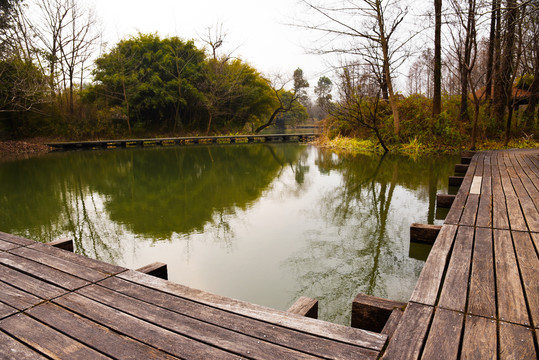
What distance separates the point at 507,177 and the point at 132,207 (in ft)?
17.8

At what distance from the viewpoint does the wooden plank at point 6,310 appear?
151cm

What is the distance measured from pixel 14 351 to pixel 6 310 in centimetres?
39

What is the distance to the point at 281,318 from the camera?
142cm

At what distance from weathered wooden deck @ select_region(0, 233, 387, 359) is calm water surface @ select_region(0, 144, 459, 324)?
0.90 metres

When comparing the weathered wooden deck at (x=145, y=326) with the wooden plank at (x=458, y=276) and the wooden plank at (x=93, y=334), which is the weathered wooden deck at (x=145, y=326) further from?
the wooden plank at (x=458, y=276)

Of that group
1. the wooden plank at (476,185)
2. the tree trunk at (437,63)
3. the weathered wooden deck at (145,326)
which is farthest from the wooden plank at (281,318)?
the tree trunk at (437,63)

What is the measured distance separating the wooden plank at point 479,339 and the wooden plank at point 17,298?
1.82 metres

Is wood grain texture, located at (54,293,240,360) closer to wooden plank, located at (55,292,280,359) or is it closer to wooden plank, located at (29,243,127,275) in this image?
wooden plank, located at (55,292,280,359)

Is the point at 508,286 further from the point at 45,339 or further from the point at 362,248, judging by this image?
the point at 45,339

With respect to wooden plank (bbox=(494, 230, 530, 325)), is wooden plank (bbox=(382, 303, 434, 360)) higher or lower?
higher

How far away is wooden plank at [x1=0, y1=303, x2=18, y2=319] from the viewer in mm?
1506

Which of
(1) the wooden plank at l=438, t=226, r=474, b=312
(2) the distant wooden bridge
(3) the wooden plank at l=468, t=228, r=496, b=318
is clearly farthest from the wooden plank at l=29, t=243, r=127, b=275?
(2) the distant wooden bridge

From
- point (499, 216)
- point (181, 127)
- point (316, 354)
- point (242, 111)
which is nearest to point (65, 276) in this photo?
point (316, 354)

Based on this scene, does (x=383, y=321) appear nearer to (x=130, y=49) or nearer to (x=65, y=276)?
(x=65, y=276)
